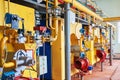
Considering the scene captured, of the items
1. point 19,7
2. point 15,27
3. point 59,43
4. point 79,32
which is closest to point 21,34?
point 15,27

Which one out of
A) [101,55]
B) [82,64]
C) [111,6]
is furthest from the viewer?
[111,6]

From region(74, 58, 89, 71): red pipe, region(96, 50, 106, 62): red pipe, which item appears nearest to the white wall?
region(96, 50, 106, 62): red pipe

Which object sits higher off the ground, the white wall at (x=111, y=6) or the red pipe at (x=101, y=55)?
the white wall at (x=111, y=6)

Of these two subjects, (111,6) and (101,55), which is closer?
(101,55)

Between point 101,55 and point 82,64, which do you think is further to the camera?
point 101,55

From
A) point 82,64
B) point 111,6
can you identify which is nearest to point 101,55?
point 82,64

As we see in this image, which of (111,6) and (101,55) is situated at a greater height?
(111,6)

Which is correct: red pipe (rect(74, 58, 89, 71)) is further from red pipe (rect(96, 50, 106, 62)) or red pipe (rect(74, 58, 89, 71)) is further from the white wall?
the white wall

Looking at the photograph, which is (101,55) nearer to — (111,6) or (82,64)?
(82,64)

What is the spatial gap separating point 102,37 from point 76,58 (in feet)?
9.61

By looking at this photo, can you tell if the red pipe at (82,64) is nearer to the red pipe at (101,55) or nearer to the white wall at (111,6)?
the red pipe at (101,55)

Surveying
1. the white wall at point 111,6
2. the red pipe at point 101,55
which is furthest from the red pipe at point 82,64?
the white wall at point 111,6

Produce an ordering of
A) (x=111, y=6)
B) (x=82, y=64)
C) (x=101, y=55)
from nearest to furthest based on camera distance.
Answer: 1. (x=82, y=64)
2. (x=101, y=55)
3. (x=111, y=6)

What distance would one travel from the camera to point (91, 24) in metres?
4.56
